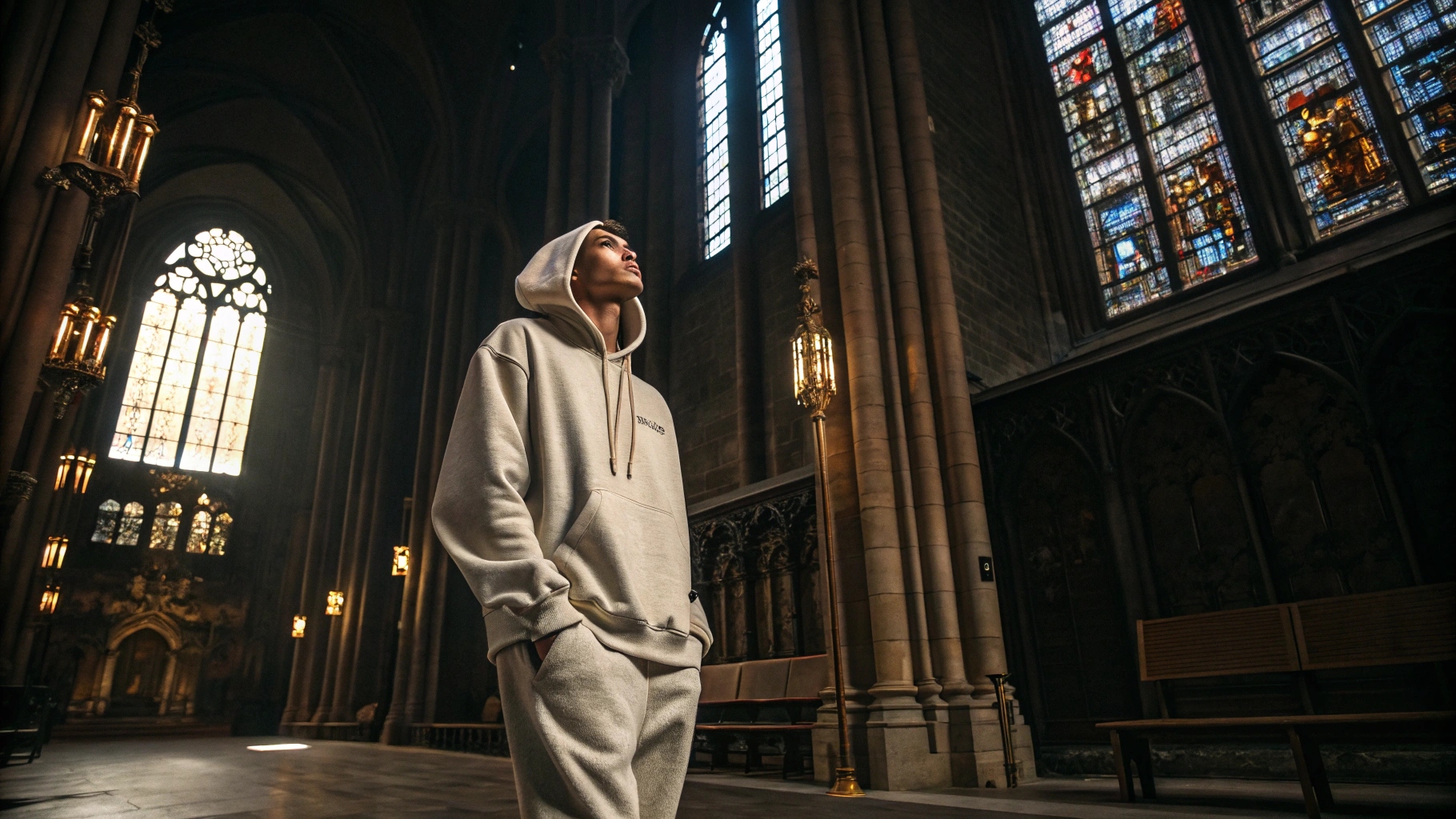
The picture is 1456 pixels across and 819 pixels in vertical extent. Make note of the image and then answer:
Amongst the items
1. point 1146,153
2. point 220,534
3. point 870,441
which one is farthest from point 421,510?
point 1146,153

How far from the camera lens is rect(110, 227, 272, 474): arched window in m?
Result: 22.9

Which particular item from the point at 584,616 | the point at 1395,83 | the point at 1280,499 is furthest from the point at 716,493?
the point at 584,616

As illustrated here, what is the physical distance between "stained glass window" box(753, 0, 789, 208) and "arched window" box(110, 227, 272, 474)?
1995 cm

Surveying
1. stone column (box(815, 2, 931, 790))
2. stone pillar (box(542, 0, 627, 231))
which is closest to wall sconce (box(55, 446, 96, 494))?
stone pillar (box(542, 0, 627, 231))

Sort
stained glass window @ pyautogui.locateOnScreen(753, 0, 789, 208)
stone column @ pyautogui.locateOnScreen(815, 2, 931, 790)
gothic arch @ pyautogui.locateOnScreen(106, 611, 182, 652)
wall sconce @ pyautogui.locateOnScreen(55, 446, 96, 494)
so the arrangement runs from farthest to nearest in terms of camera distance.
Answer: gothic arch @ pyautogui.locateOnScreen(106, 611, 182, 652)
wall sconce @ pyautogui.locateOnScreen(55, 446, 96, 494)
stained glass window @ pyautogui.locateOnScreen(753, 0, 789, 208)
stone column @ pyautogui.locateOnScreen(815, 2, 931, 790)

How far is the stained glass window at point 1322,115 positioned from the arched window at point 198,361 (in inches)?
1028

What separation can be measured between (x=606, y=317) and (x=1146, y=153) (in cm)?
956

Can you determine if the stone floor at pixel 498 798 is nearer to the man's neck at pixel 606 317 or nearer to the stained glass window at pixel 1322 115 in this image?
the man's neck at pixel 606 317

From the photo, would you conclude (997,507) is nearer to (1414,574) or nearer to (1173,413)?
(1173,413)

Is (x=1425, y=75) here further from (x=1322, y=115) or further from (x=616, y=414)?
(x=616, y=414)

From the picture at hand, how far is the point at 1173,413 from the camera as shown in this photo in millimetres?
6574

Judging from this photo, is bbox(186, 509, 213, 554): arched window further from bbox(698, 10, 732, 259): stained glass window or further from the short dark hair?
the short dark hair

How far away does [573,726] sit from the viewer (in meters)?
1.20

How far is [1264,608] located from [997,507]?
2.54 meters
